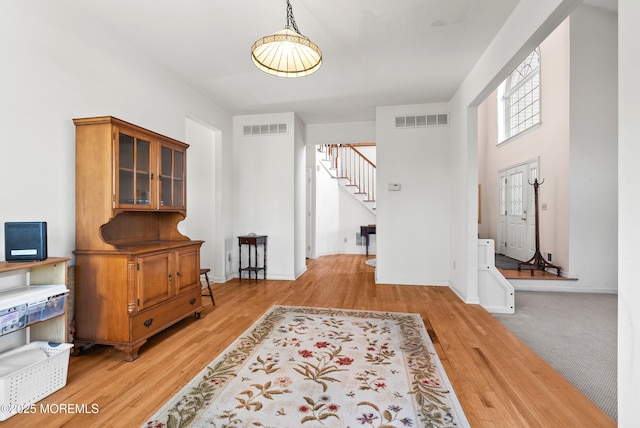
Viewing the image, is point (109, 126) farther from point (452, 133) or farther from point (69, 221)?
point (452, 133)

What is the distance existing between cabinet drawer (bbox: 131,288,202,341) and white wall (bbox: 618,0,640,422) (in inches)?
122

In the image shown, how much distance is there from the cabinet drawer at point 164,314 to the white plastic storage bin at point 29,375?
0.46 meters

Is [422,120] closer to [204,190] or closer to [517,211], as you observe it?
[517,211]

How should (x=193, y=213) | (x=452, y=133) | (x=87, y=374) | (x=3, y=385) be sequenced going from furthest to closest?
1. (x=193, y=213)
2. (x=452, y=133)
3. (x=87, y=374)
4. (x=3, y=385)

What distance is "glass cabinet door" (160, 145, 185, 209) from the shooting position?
10.00 feet

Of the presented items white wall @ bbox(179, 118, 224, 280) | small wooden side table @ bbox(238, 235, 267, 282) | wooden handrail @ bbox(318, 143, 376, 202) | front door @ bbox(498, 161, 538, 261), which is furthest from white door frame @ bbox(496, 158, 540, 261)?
white wall @ bbox(179, 118, 224, 280)

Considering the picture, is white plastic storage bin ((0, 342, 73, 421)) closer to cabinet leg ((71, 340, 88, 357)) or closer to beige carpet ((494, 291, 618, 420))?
cabinet leg ((71, 340, 88, 357))

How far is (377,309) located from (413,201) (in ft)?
6.81

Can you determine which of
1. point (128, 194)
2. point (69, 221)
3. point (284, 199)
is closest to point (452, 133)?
point (284, 199)

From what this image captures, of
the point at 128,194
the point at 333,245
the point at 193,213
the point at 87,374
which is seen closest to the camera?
the point at 87,374

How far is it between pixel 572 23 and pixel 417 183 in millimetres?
3414

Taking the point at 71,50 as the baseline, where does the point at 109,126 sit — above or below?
below

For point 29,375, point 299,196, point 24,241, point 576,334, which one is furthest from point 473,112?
point 29,375

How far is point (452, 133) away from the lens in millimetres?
4719
